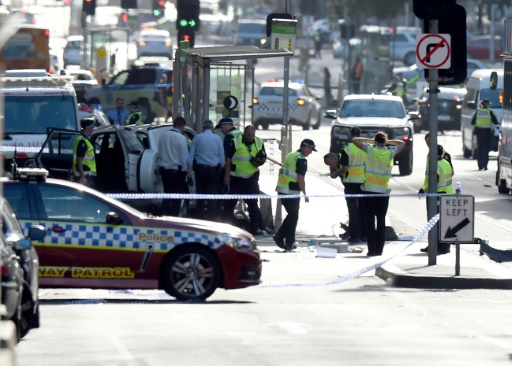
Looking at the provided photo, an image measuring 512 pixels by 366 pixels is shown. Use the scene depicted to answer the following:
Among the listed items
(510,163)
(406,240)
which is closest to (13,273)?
(406,240)

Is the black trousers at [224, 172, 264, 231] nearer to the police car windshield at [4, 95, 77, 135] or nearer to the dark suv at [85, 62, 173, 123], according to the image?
the police car windshield at [4, 95, 77, 135]

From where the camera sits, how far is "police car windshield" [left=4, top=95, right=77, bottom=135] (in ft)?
90.4

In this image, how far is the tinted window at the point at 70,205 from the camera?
15.3 metres

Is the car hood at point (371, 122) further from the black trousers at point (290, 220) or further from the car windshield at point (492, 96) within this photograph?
the black trousers at point (290, 220)

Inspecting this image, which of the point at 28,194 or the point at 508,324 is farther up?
the point at 28,194

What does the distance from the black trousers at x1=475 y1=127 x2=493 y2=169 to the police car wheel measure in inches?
790

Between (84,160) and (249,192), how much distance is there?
106 inches

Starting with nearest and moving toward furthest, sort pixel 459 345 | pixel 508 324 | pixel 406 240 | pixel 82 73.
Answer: pixel 459 345 → pixel 508 324 → pixel 406 240 → pixel 82 73

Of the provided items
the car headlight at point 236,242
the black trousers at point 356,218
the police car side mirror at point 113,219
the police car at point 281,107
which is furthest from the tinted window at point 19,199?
the police car at point 281,107

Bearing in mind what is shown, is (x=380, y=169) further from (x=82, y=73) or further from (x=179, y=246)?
(x=82, y=73)

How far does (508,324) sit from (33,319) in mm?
4260

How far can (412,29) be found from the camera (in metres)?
79.7

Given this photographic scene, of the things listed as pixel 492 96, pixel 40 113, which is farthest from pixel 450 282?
pixel 492 96

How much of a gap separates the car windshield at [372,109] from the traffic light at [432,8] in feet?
57.7
